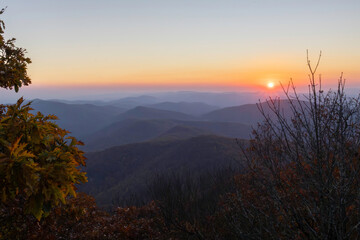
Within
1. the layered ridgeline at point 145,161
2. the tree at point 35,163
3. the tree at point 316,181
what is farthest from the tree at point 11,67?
the layered ridgeline at point 145,161

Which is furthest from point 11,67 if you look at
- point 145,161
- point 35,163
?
point 145,161

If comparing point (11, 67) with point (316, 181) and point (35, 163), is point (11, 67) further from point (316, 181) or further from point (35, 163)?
point (316, 181)

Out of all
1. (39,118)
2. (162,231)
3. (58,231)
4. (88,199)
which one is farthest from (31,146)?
(162,231)

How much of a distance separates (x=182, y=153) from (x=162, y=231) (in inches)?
3920

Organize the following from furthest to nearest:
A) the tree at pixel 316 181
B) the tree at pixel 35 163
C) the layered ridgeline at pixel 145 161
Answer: the layered ridgeline at pixel 145 161
the tree at pixel 316 181
the tree at pixel 35 163

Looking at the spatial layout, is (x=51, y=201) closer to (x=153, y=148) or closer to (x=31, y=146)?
(x=31, y=146)

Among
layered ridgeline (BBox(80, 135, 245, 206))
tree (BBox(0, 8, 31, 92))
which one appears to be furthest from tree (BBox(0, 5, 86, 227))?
layered ridgeline (BBox(80, 135, 245, 206))

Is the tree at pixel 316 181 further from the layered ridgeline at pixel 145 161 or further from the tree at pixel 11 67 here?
the layered ridgeline at pixel 145 161

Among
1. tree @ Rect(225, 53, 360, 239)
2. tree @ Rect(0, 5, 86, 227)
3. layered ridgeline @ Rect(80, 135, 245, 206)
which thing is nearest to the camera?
tree @ Rect(0, 5, 86, 227)

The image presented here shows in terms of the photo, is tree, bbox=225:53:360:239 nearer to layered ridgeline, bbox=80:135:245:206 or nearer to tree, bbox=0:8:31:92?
tree, bbox=0:8:31:92

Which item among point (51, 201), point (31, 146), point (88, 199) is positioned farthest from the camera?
point (88, 199)

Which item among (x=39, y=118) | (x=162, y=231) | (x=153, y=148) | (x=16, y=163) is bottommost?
(x=153, y=148)

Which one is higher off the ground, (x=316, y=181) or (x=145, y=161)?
(x=316, y=181)

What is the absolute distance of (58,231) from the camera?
9039mm
